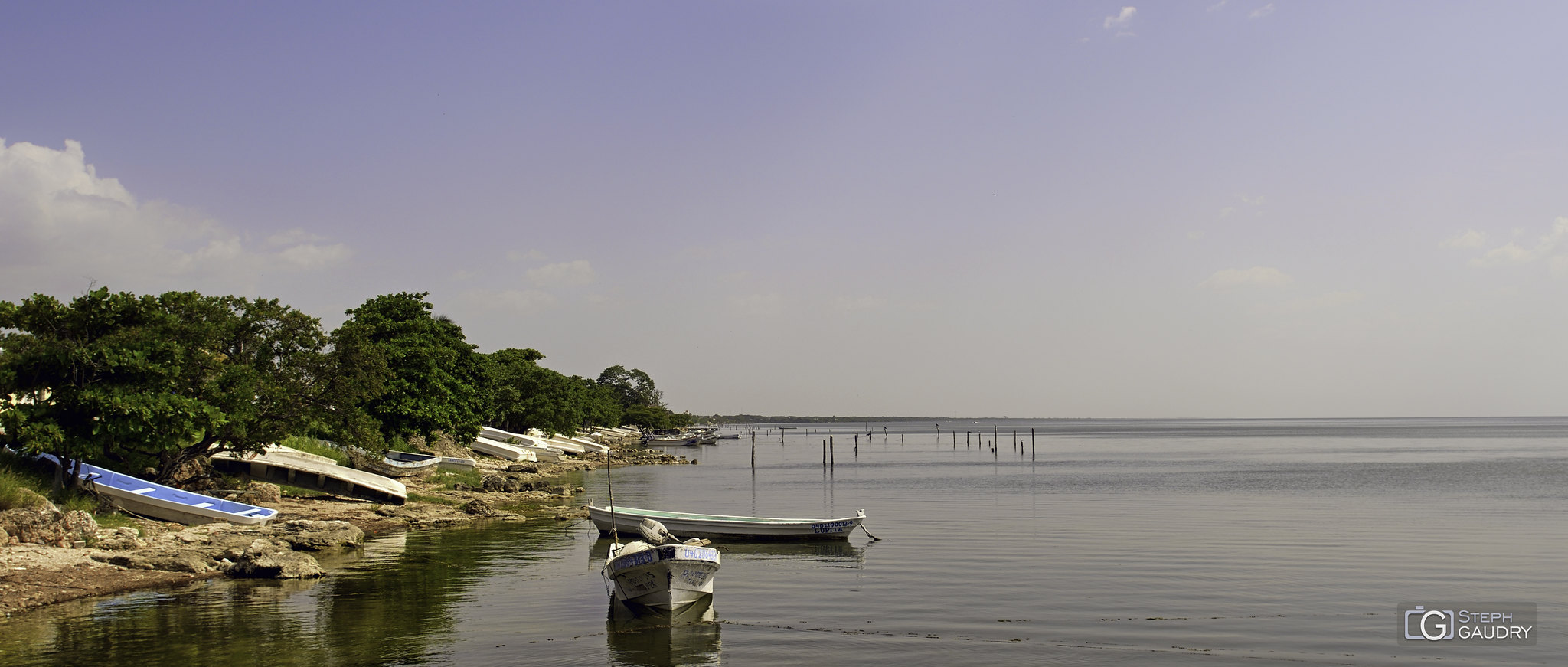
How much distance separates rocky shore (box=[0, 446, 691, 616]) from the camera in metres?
20.0

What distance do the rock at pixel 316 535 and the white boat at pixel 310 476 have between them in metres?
8.80

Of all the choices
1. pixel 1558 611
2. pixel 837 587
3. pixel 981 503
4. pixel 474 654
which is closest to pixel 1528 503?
pixel 981 503

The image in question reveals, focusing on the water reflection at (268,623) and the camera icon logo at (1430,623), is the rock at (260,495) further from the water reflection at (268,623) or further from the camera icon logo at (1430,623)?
the camera icon logo at (1430,623)

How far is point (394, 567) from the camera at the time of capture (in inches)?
1006

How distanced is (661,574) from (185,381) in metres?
19.1

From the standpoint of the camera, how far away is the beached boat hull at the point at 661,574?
19.9 m

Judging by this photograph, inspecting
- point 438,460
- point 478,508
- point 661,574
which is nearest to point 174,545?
point 661,574

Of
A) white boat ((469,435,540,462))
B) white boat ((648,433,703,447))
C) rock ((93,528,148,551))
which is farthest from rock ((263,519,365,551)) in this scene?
white boat ((648,433,703,447))

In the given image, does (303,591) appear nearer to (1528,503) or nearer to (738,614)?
(738,614)

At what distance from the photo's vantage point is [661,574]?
786 inches

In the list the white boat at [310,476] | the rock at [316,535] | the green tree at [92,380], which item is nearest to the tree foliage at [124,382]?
the green tree at [92,380]

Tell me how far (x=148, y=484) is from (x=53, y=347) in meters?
5.01

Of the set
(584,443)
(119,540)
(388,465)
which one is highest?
(388,465)

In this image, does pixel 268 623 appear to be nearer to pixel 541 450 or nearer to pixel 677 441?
pixel 541 450
